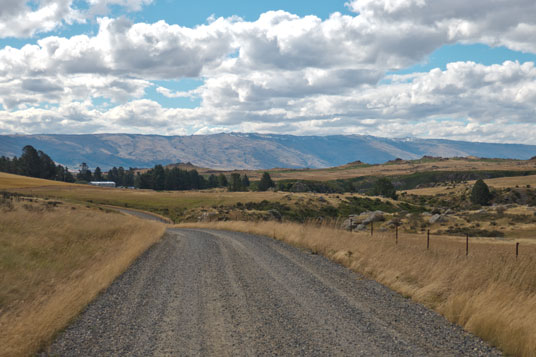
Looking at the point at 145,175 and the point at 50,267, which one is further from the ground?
the point at 145,175

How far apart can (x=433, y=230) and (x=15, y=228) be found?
51889 millimetres

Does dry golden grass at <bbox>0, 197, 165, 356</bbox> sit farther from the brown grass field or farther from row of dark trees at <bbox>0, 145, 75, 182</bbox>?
row of dark trees at <bbox>0, 145, 75, 182</bbox>

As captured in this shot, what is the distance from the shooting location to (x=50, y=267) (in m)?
15.1

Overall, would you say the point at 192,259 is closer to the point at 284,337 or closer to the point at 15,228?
the point at 15,228

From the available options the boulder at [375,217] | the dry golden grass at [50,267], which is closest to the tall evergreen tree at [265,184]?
the boulder at [375,217]

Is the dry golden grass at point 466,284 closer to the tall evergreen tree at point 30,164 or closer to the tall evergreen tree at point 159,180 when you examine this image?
the tall evergreen tree at point 159,180

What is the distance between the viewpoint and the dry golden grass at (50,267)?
8.41 metres

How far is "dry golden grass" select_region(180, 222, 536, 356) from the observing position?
826 centimetres

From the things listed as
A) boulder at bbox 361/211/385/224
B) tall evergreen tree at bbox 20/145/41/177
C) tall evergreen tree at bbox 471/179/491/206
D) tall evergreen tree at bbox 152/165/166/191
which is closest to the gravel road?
boulder at bbox 361/211/385/224

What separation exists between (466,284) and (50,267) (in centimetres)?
1381

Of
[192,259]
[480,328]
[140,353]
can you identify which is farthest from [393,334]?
[192,259]

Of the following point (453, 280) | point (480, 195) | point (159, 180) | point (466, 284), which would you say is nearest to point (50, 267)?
point (453, 280)

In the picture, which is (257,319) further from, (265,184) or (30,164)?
(30,164)

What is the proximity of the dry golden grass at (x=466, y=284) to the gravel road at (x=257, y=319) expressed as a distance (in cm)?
41
